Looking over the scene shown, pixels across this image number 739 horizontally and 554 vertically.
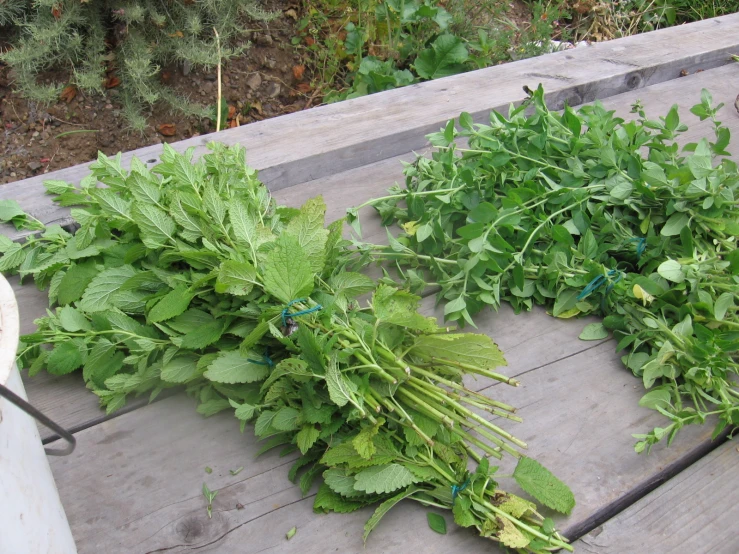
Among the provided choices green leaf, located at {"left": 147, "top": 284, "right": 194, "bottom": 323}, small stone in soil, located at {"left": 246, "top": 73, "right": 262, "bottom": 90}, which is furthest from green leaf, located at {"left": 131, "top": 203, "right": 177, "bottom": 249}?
small stone in soil, located at {"left": 246, "top": 73, "right": 262, "bottom": 90}

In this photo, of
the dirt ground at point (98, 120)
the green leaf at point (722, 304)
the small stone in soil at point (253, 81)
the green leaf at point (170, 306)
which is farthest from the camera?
the small stone in soil at point (253, 81)

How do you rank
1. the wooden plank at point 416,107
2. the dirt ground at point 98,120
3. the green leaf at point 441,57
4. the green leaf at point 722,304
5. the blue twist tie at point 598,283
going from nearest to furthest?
the green leaf at point 722,304 < the blue twist tie at point 598,283 < the wooden plank at point 416,107 < the dirt ground at point 98,120 < the green leaf at point 441,57

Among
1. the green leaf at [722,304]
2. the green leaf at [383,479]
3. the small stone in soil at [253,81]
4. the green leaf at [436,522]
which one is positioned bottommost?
the green leaf at [436,522]

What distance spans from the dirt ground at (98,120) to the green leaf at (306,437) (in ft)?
5.39

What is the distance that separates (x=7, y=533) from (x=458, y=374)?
2.47 ft

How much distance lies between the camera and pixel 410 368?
1.15m

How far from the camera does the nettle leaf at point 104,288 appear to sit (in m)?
1.29

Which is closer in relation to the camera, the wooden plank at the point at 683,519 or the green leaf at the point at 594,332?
the wooden plank at the point at 683,519

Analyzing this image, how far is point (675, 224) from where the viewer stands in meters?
1.46

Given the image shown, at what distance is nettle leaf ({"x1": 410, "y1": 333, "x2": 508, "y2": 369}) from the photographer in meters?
1.11

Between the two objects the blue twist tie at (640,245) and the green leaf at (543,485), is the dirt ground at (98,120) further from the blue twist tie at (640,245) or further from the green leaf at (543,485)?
the green leaf at (543,485)

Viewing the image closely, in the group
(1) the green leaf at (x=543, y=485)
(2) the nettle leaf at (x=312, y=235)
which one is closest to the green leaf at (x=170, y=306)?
Result: (2) the nettle leaf at (x=312, y=235)

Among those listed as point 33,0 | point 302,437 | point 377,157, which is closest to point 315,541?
point 302,437

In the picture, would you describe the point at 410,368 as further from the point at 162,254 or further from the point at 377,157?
the point at 377,157
